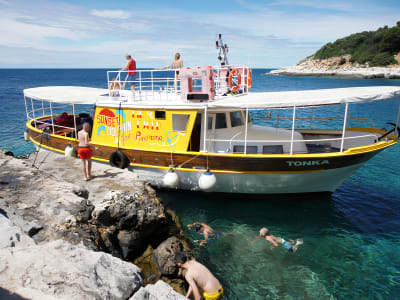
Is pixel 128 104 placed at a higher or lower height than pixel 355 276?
higher

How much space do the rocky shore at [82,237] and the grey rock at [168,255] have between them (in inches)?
0.9

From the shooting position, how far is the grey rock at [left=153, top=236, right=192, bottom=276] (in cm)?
622

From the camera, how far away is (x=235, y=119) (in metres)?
10.2

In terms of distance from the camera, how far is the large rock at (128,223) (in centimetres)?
650

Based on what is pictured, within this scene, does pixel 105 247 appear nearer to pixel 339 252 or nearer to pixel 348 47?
pixel 339 252

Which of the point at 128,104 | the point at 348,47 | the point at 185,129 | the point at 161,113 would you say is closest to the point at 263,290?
the point at 185,129

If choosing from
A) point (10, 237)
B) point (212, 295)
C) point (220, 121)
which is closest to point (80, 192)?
point (10, 237)

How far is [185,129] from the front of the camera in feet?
32.4

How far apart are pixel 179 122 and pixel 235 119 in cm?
211

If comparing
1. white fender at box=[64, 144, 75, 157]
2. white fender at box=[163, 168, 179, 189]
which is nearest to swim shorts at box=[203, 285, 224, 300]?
white fender at box=[163, 168, 179, 189]

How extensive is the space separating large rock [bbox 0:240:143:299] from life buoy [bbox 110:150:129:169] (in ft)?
20.1

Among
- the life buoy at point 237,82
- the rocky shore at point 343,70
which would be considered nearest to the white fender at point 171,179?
the life buoy at point 237,82

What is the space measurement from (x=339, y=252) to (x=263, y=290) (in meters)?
2.72

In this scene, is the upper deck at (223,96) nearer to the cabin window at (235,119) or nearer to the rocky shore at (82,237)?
the cabin window at (235,119)
